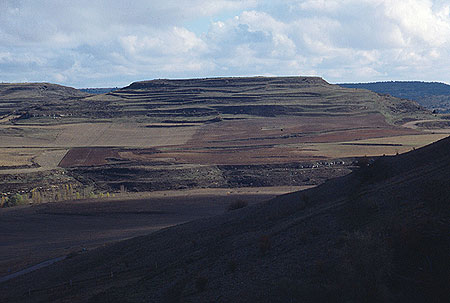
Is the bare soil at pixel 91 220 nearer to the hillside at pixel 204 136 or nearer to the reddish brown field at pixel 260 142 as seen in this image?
the hillside at pixel 204 136

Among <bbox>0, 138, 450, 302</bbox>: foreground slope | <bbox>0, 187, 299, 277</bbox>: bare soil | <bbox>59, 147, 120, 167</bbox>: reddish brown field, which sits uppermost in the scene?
<bbox>0, 138, 450, 302</bbox>: foreground slope

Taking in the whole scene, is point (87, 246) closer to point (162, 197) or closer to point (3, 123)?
point (162, 197)

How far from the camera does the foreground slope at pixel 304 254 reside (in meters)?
13.7

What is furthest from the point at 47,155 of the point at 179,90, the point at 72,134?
Result: the point at 179,90

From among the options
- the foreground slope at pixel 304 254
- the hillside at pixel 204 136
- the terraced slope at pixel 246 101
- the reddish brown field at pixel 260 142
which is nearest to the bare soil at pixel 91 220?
the foreground slope at pixel 304 254

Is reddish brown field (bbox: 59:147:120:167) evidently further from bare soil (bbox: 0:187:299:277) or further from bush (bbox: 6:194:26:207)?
bare soil (bbox: 0:187:299:277)

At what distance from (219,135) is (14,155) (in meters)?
38.9

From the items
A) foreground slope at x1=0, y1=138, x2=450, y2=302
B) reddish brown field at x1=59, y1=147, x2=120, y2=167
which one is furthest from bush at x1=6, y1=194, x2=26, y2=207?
foreground slope at x1=0, y1=138, x2=450, y2=302

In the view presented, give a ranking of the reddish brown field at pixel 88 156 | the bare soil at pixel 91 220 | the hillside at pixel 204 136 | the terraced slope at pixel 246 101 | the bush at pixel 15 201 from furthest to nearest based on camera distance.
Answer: the terraced slope at pixel 246 101
the reddish brown field at pixel 88 156
the hillside at pixel 204 136
the bush at pixel 15 201
the bare soil at pixel 91 220

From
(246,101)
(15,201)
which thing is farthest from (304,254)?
(246,101)

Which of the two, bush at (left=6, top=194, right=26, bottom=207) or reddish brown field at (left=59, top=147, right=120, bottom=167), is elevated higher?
reddish brown field at (left=59, top=147, right=120, bottom=167)

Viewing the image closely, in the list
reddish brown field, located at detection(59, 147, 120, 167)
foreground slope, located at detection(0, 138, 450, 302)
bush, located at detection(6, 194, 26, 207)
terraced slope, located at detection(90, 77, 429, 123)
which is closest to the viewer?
foreground slope, located at detection(0, 138, 450, 302)

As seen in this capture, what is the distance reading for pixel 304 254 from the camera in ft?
54.6

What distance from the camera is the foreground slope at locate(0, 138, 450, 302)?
13.7 metres
